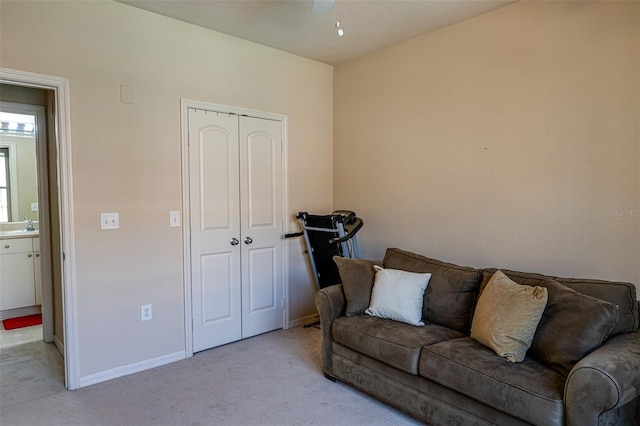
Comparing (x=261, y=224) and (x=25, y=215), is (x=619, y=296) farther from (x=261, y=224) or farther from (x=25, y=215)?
(x=25, y=215)

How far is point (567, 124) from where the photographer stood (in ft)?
8.55

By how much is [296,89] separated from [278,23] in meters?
0.90

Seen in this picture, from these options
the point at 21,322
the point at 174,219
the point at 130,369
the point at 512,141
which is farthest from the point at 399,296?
the point at 21,322

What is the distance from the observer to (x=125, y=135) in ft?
9.65

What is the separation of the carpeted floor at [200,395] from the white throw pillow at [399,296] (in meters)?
0.59

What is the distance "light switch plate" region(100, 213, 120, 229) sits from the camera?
2.85 metres

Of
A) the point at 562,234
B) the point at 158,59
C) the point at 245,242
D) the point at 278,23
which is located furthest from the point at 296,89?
the point at 562,234

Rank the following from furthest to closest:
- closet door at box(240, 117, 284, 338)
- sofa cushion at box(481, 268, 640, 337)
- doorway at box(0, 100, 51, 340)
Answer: closet door at box(240, 117, 284, 338), doorway at box(0, 100, 51, 340), sofa cushion at box(481, 268, 640, 337)

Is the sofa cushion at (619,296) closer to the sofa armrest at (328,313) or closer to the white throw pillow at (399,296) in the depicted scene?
the white throw pillow at (399,296)

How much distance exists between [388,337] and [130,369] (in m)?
2.03

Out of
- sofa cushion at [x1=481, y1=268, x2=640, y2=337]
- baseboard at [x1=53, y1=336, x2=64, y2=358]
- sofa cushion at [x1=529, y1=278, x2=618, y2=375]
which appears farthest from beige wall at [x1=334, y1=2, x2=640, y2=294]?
baseboard at [x1=53, y1=336, x2=64, y2=358]

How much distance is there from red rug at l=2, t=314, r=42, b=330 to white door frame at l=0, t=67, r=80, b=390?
6.50ft

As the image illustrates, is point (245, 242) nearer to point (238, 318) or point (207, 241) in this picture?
point (207, 241)

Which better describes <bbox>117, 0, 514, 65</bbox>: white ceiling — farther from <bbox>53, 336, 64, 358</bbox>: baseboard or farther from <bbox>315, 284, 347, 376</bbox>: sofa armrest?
<bbox>53, 336, 64, 358</bbox>: baseboard
